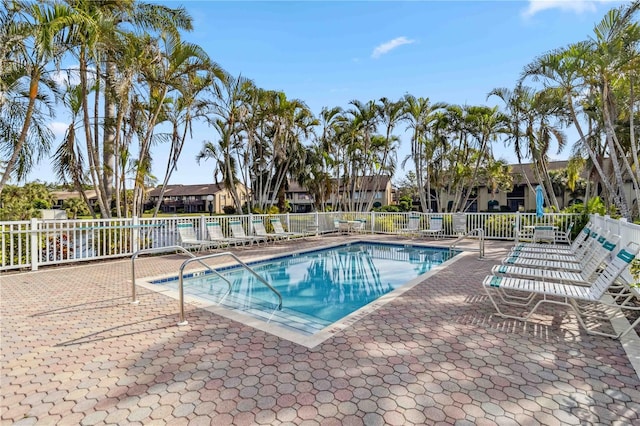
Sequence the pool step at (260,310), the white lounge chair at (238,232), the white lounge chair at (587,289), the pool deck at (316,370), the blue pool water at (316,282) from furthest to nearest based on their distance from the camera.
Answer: the white lounge chair at (238,232) < the blue pool water at (316,282) < the pool step at (260,310) < the white lounge chair at (587,289) < the pool deck at (316,370)

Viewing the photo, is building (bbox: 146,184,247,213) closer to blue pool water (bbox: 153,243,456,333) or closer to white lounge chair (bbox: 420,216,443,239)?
white lounge chair (bbox: 420,216,443,239)

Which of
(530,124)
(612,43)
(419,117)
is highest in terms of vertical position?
(419,117)

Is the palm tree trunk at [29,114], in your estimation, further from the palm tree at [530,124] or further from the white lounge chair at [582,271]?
the palm tree at [530,124]

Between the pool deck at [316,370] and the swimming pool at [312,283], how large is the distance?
807 mm

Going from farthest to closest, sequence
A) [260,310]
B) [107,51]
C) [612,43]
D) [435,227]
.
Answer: [435,227], [612,43], [107,51], [260,310]

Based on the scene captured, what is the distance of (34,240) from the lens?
7.48 meters

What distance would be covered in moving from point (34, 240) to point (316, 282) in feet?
21.6

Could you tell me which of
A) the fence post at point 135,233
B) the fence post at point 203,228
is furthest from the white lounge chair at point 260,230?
the fence post at point 135,233

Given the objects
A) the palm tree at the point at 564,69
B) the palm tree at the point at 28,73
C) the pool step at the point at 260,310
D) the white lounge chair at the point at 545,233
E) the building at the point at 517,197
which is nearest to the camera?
the pool step at the point at 260,310

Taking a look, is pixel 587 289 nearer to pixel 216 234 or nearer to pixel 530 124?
pixel 216 234

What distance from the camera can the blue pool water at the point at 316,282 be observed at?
5.33 m

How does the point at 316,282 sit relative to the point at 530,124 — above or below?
below

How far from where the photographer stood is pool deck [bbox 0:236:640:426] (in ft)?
7.74

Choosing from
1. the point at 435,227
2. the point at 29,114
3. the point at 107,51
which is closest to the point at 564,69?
the point at 435,227
